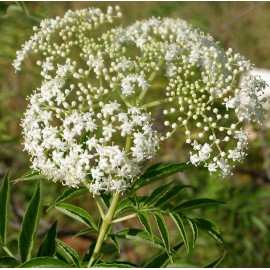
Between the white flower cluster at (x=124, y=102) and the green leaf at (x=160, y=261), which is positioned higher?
the white flower cluster at (x=124, y=102)

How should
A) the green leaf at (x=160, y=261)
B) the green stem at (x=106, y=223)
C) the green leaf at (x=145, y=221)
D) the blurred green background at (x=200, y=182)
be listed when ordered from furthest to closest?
the blurred green background at (x=200, y=182)
the green leaf at (x=160, y=261)
the green stem at (x=106, y=223)
the green leaf at (x=145, y=221)

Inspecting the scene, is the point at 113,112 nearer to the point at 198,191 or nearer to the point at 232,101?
the point at 232,101

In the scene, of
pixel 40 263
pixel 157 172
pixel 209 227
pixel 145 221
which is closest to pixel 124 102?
pixel 157 172

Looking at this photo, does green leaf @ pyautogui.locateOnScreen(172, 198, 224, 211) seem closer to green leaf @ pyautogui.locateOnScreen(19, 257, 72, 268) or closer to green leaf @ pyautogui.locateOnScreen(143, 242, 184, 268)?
green leaf @ pyautogui.locateOnScreen(143, 242, 184, 268)

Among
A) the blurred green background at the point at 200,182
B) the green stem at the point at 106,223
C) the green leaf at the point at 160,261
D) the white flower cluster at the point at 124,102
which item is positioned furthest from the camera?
the blurred green background at the point at 200,182

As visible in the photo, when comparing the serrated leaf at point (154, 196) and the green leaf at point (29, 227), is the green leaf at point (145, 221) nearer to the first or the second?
the serrated leaf at point (154, 196)

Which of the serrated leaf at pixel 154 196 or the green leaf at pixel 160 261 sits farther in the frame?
the green leaf at pixel 160 261

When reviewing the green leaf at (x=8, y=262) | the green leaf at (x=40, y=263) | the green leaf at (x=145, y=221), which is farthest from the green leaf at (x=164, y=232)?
the green leaf at (x=8, y=262)
